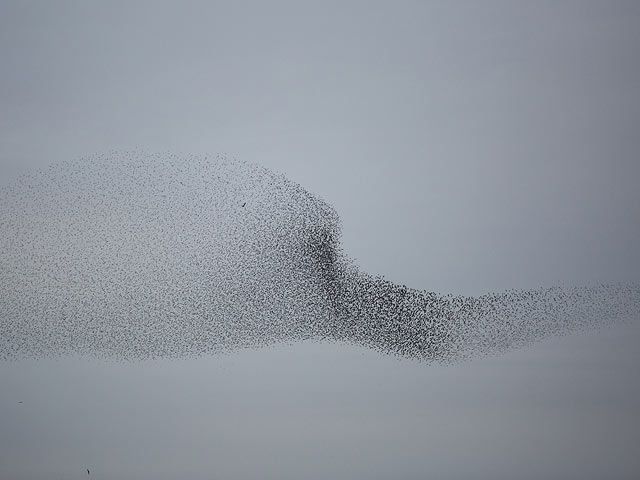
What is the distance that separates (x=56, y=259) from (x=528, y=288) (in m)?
3.37

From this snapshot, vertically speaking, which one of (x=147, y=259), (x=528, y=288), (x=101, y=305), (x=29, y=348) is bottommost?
(x=29, y=348)

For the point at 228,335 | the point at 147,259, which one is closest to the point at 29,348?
the point at 147,259

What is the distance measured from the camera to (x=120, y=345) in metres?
5.45

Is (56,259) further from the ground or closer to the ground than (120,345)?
further from the ground

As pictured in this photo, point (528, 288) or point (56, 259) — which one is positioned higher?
point (528, 288)

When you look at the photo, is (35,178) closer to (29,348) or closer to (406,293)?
(29,348)

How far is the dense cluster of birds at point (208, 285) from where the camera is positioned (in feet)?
17.6

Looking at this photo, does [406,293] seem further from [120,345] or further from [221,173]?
[120,345]

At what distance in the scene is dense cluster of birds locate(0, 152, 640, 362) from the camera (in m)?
5.37

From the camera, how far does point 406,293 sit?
5.40m

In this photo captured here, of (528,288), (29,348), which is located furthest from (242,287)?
(528,288)

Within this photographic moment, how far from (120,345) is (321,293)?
4.83 feet

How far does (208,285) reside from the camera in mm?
5430

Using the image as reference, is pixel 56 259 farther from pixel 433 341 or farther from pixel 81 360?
pixel 433 341
